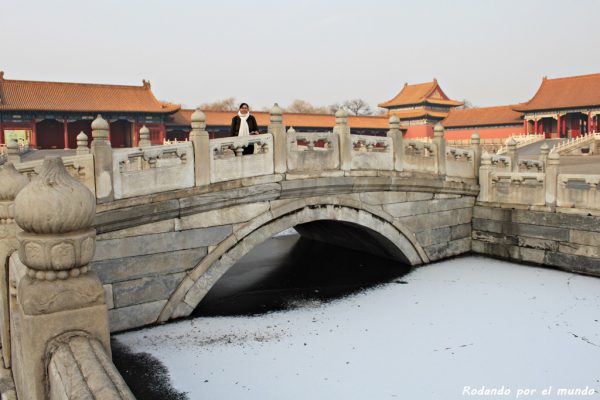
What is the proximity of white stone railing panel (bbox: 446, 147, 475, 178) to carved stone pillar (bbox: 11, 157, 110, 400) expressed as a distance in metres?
7.93

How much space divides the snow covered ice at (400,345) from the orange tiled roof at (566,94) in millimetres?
29521

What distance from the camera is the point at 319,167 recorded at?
24.8 ft

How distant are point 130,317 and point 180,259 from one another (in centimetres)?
90

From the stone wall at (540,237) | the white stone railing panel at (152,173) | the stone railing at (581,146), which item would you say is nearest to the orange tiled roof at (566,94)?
the stone railing at (581,146)

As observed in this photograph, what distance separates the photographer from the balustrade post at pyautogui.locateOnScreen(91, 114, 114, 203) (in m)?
5.61

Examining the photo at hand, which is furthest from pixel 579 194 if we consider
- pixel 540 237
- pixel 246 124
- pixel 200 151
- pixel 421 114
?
pixel 421 114

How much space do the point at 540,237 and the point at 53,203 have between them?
8492 millimetres

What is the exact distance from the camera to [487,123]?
36.7 meters

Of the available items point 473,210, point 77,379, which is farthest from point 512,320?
point 77,379

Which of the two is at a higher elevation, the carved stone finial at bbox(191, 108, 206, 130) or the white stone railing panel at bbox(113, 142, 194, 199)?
the carved stone finial at bbox(191, 108, 206, 130)

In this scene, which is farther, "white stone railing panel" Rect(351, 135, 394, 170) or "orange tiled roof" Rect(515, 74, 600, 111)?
"orange tiled roof" Rect(515, 74, 600, 111)

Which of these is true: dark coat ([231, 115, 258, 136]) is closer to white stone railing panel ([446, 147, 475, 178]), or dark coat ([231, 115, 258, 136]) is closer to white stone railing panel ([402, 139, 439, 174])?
white stone railing panel ([402, 139, 439, 174])

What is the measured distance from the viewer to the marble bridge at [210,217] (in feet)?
7.79

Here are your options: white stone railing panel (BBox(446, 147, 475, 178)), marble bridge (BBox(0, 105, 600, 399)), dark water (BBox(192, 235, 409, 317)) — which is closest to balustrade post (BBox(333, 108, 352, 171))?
marble bridge (BBox(0, 105, 600, 399))
